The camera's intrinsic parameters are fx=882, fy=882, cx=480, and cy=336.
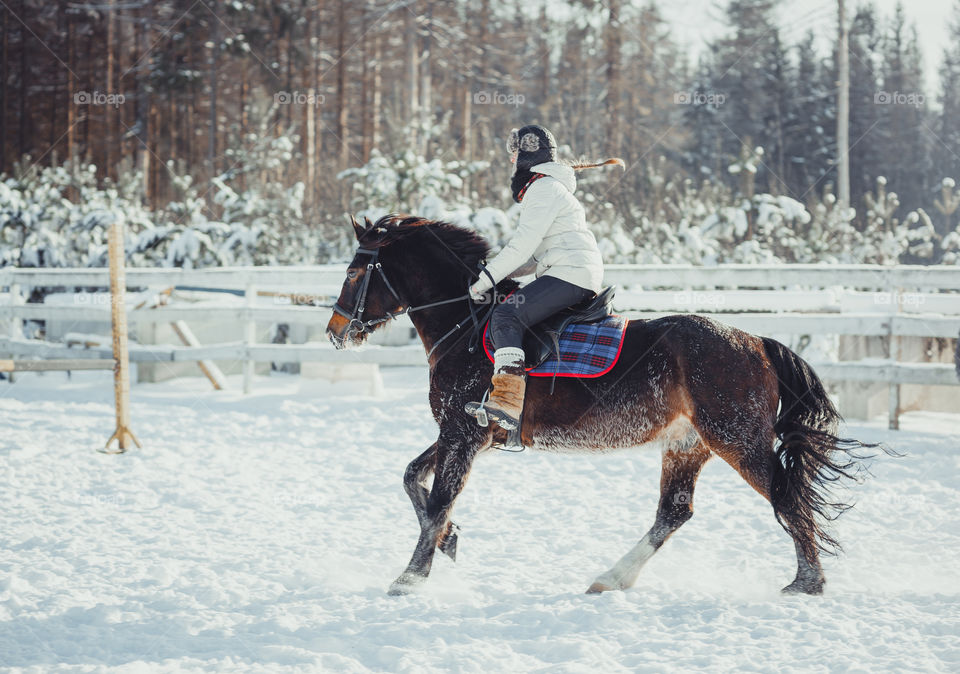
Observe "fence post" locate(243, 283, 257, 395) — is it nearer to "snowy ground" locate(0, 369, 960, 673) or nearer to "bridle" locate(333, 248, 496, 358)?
"snowy ground" locate(0, 369, 960, 673)

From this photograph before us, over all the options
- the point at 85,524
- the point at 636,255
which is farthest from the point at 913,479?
the point at 636,255

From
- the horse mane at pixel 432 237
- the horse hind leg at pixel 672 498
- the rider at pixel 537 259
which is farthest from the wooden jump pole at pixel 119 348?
the horse hind leg at pixel 672 498

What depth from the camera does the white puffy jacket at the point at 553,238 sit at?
4.47 meters

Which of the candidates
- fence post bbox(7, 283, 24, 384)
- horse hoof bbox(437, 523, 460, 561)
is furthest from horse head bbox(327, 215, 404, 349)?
fence post bbox(7, 283, 24, 384)

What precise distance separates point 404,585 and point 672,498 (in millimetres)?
1486

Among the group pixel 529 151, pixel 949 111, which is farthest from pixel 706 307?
pixel 949 111

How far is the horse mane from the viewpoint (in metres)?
4.88

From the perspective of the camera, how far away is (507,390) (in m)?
4.33

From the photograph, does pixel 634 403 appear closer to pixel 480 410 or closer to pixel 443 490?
pixel 480 410

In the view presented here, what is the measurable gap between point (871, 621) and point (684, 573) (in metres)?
1.09

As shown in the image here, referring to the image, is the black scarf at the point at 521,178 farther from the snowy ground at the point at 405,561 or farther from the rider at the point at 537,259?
the snowy ground at the point at 405,561

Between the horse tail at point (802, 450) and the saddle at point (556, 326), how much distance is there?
34.1 inches

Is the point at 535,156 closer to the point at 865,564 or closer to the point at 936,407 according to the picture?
the point at 865,564

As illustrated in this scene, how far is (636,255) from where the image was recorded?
537 inches
